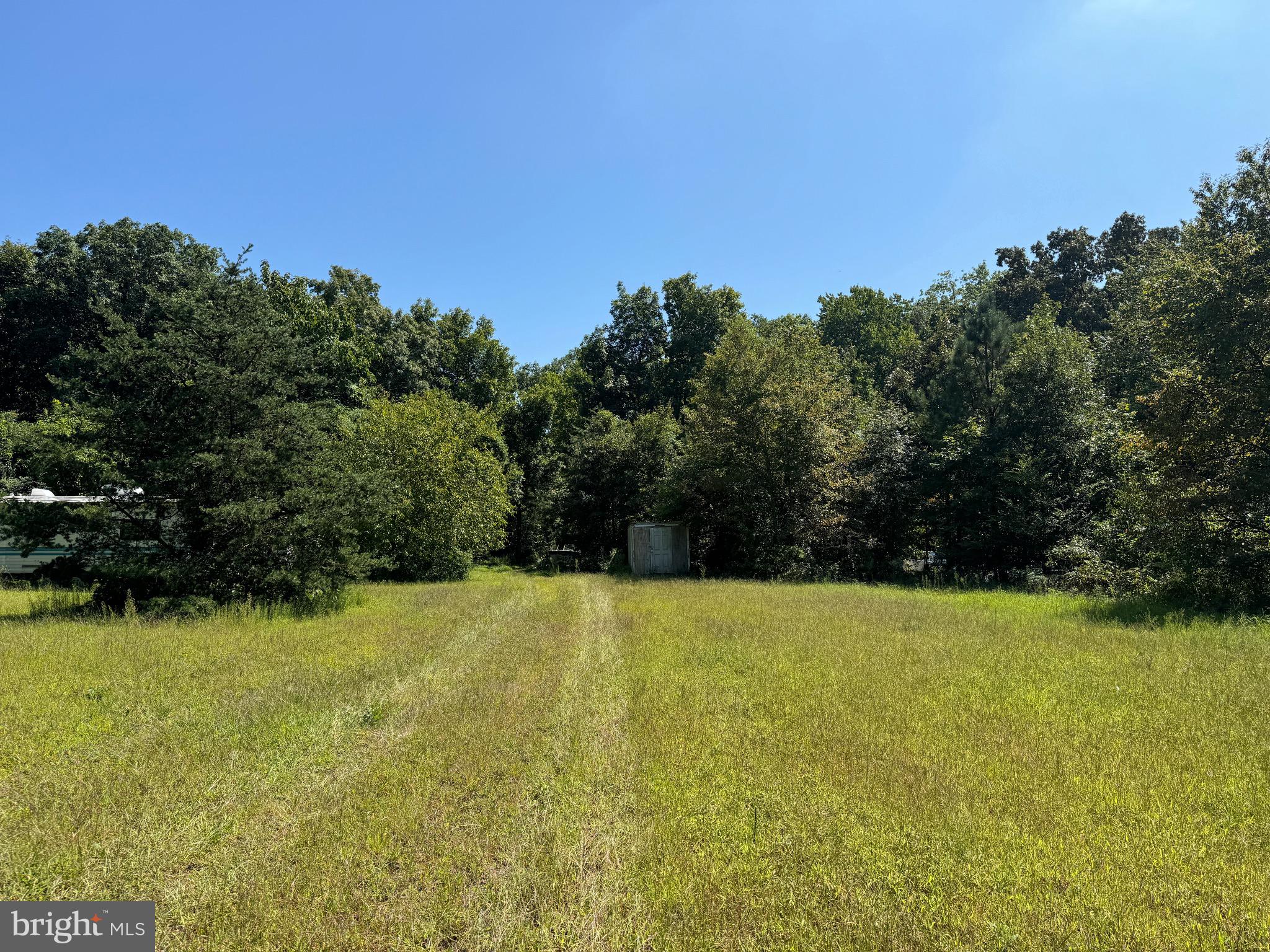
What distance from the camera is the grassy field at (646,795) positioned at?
126 inches

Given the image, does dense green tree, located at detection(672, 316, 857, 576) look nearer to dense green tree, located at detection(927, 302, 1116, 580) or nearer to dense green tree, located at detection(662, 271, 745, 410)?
dense green tree, located at detection(927, 302, 1116, 580)

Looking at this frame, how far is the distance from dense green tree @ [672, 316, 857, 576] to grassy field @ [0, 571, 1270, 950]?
47.5 feet

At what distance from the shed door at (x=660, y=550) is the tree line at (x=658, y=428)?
1545 mm

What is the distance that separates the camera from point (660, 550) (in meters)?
25.4

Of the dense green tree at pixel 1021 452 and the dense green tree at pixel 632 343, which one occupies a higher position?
the dense green tree at pixel 632 343

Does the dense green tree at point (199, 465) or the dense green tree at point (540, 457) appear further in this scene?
the dense green tree at point (540, 457)

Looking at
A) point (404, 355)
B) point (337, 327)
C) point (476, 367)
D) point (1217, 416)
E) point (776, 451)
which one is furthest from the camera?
point (476, 367)

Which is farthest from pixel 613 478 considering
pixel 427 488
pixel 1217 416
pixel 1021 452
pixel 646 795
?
pixel 646 795

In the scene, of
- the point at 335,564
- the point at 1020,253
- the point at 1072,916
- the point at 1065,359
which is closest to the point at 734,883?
the point at 1072,916

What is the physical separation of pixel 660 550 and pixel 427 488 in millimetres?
9585

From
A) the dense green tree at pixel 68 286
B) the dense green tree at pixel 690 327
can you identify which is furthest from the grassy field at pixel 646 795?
the dense green tree at pixel 690 327

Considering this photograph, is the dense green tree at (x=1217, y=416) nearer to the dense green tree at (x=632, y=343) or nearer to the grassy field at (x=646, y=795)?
the grassy field at (x=646, y=795)

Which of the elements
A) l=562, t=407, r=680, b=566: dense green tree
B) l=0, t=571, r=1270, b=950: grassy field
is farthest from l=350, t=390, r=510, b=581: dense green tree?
l=0, t=571, r=1270, b=950: grassy field

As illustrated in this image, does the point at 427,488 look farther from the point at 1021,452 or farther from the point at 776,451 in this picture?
the point at 1021,452
